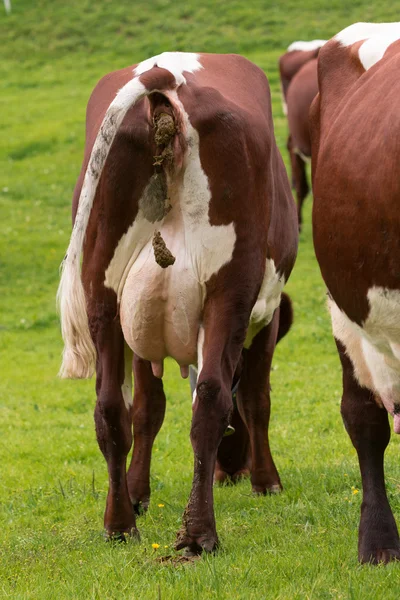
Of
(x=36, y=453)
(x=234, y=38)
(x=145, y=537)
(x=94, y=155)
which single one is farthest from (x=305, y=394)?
(x=234, y=38)

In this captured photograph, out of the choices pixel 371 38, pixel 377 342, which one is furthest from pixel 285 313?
pixel 377 342

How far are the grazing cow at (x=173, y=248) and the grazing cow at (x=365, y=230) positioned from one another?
1.33ft

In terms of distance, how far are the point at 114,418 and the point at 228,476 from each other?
69.5 inches

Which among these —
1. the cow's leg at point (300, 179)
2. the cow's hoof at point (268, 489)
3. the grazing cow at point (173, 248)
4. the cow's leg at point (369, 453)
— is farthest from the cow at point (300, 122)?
the cow's leg at point (369, 453)

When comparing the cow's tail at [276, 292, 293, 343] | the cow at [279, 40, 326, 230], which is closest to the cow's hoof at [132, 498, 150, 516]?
the cow's tail at [276, 292, 293, 343]

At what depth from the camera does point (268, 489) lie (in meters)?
6.18

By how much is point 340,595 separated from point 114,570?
3.36ft

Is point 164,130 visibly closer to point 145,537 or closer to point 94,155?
point 94,155

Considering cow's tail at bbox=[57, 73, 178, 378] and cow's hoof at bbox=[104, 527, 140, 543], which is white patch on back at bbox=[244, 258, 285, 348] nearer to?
cow's tail at bbox=[57, 73, 178, 378]

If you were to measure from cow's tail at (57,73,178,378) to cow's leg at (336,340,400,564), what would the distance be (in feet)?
4.27

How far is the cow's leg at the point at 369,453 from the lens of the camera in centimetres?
441

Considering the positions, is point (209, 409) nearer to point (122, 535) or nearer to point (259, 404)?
point (122, 535)

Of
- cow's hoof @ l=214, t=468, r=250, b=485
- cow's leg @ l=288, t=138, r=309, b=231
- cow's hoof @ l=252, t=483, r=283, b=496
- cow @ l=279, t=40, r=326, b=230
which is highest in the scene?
cow's hoof @ l=252, t=483, r=283, b=496

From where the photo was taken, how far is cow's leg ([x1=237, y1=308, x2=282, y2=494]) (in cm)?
622
